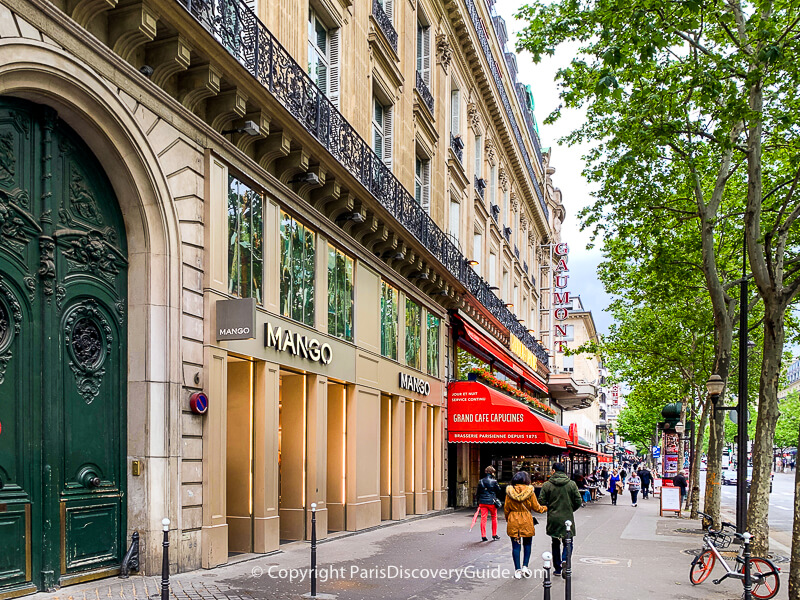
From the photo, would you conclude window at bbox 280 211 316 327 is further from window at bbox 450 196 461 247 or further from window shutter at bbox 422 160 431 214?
window at bbox 450 196 461 247

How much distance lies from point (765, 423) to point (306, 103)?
9.84 m

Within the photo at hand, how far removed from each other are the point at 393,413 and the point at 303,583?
10657 mm

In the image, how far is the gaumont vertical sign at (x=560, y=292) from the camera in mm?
51000

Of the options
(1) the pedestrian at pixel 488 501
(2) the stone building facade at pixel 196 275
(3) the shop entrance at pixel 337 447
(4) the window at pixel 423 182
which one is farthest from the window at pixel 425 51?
(1) the pedestrian at pixel 488 501

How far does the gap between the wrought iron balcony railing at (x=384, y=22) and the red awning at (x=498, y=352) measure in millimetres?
9773

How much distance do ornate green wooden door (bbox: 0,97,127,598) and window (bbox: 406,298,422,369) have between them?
1243 centimetres

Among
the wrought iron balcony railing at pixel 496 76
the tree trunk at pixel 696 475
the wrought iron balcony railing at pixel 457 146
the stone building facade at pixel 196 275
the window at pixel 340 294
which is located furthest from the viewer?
the tree trunk at pixel 696 475

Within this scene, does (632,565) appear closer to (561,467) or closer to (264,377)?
(561,467)

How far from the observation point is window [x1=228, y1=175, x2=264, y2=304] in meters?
12.8

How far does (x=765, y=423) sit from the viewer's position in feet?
49.3

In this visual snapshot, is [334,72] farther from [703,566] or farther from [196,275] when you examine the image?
[703,566]

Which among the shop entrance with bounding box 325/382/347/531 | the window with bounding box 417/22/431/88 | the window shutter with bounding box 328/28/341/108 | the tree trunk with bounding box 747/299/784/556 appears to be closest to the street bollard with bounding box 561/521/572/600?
the tree trunk with bounding box 747/299/784/556

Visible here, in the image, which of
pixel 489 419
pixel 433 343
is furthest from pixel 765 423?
pixel 433 343

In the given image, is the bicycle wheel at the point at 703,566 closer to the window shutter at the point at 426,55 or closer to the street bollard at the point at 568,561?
the street bollard at the point at 568,561
